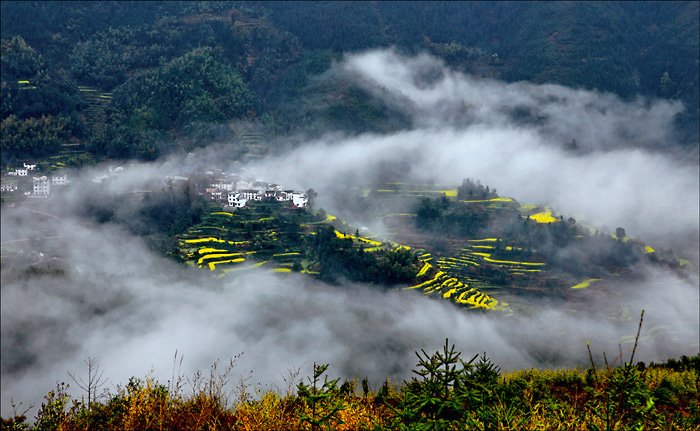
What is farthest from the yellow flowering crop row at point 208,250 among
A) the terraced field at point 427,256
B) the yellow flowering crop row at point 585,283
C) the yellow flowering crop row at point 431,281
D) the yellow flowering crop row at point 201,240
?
the yellow flowering crop row at point 585,283

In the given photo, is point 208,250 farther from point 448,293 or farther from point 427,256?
point 448,293

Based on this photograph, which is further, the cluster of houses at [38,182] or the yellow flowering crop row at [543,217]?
the yellow flowering crop row at [543,217]

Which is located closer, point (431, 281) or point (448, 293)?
point (448, 293)

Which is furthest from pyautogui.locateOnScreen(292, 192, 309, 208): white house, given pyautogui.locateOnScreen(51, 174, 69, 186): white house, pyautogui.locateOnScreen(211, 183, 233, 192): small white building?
pyautogui.locateOnScreen(51, 174, 69, 186): white house

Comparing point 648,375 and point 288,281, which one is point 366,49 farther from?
point 648,375

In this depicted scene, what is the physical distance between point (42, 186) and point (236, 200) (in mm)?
30044

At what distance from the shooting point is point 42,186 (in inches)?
2872

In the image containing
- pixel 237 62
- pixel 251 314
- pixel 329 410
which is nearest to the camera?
pixel 329 410

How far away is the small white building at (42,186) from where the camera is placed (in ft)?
237

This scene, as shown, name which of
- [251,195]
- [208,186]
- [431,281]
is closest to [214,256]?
[251,195]

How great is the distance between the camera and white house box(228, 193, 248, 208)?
237ft

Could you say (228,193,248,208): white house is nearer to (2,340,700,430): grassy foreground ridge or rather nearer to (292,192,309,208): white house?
(292,192,309,208): white house

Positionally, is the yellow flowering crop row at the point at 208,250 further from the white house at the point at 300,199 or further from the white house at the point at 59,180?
the white house at the point at 59,180

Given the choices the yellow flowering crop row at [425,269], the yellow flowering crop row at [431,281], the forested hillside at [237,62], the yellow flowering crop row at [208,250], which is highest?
the forested hillside at [237,62]
